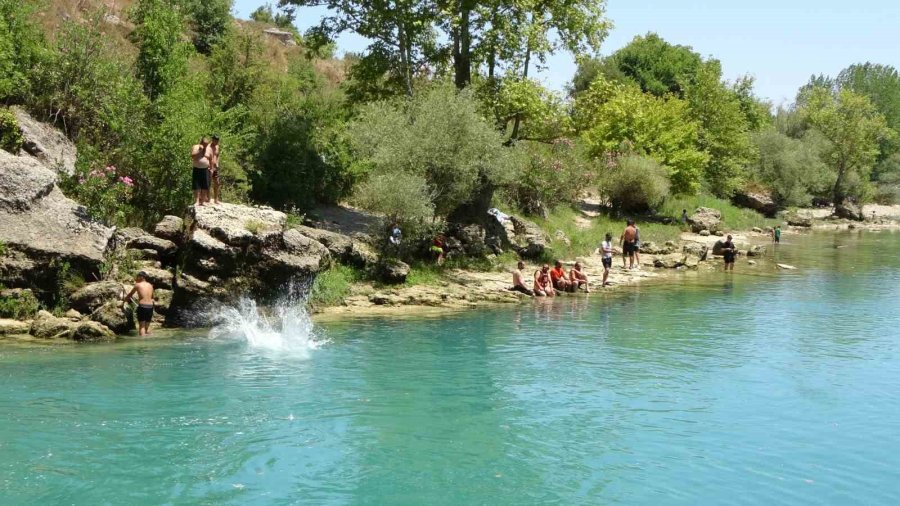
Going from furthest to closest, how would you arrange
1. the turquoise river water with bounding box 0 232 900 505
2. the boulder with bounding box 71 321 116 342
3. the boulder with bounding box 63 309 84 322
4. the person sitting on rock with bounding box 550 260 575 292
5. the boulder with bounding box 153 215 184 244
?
1. the person sitting on rock with bounding box 550 260 575 292
2. the boulder with bounding box 153 215 184 244
3. the boulder with bounding box 63 309 84 322
4. the boulder with bounding box 71 321 116 342
5. the turquoise river water with bounding box 0 232 900 505

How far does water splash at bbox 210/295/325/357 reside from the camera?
1922 cm

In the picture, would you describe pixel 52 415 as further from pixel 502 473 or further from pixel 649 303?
pixel 649 303

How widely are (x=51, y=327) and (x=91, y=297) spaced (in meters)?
1.28

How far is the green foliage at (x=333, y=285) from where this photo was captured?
2369 centimetres

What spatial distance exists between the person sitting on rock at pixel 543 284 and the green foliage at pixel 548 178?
9.01 metres

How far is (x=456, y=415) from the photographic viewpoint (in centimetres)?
1423

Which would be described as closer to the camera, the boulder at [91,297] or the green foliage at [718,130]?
the boulder at [91,297]

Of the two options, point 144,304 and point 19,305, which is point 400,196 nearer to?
point 144,304

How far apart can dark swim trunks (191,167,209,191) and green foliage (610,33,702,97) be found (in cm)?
5944

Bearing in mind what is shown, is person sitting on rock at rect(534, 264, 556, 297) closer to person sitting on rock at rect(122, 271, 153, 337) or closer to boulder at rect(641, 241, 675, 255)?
boulder at rect(641, 241, 675, 255)

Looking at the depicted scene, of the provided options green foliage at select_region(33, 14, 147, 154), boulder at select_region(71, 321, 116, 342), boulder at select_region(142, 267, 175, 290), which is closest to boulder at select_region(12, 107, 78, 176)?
green foliage at select_region(33, 14, 147, 154)

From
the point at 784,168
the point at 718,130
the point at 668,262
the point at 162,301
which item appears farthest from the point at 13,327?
the point at 784,168

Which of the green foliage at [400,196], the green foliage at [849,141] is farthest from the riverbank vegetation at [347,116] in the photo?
the green foliage at [849,141]

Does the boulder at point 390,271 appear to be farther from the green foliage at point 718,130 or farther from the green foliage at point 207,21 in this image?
the green foliage at point 718,130
